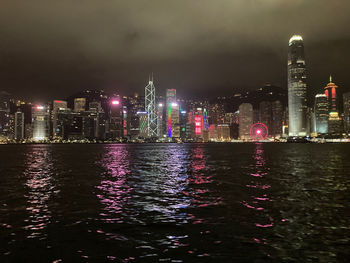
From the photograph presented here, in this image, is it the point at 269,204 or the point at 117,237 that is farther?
the point at 269,204

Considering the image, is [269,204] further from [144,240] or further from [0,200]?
[0,200]

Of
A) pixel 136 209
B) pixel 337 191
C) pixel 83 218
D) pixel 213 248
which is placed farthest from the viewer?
pixel 337 191

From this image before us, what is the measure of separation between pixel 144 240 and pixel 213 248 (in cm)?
296

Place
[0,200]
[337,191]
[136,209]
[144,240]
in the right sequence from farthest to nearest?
[337,191] → [0,200] → [136,209] → [144,240]

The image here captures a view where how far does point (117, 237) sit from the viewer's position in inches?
485

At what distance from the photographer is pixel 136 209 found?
1781 centimetres

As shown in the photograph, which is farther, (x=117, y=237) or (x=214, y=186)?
(x=214, y=186)

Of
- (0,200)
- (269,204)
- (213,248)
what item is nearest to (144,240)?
(213,248)

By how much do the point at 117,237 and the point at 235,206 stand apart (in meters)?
8.85

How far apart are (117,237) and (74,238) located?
1.86 m

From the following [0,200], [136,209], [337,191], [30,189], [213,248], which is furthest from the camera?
[30,189]

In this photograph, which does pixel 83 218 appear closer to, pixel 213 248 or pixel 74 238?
pixel 74 238

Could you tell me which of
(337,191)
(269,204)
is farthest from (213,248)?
(337,191)

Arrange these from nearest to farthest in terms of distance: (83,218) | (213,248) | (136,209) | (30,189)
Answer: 1. (213,248)
2. (83,218)
3. (136,209)
4. (30,189)
